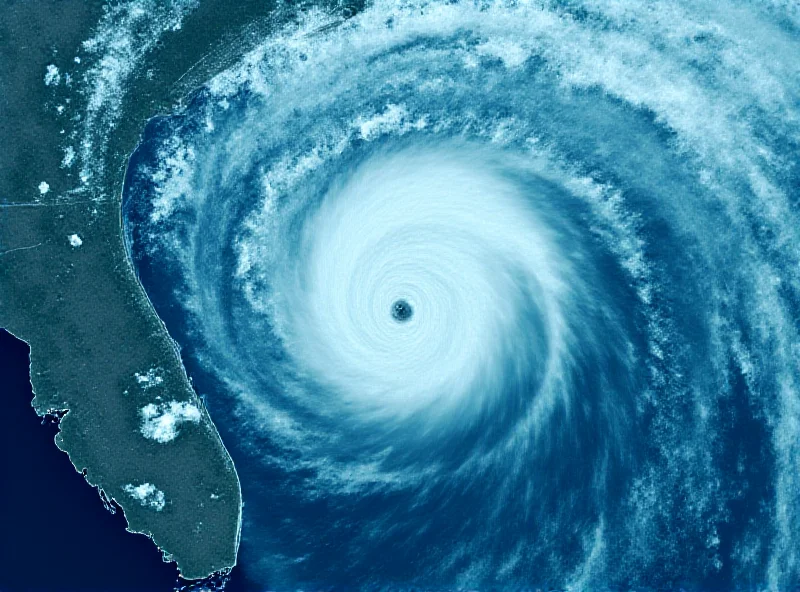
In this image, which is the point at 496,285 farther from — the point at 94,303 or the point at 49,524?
the point at 49,524

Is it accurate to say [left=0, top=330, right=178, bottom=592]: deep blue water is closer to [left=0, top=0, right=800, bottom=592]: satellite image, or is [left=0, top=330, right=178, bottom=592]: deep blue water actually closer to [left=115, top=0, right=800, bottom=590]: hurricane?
[left=0, top=0, right=800, bottom=592]: satellite image

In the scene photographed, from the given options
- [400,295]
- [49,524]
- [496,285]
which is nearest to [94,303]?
[49,524]

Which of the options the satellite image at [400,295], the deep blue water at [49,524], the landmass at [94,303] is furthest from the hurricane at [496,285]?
the deep blue water at [49,524]

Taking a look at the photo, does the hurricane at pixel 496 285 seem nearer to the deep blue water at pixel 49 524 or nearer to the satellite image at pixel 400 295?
the satellite image at pixel 400 295

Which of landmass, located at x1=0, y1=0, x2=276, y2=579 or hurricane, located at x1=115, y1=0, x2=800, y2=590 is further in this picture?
hurricane, located at x1=115, y1=0, x2=800, y2=590

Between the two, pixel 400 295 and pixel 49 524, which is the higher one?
pixel 400 295

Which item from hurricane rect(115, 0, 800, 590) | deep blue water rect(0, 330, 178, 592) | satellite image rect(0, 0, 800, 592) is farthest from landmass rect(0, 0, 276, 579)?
hurricane rect(115, 0, 800, 590)
